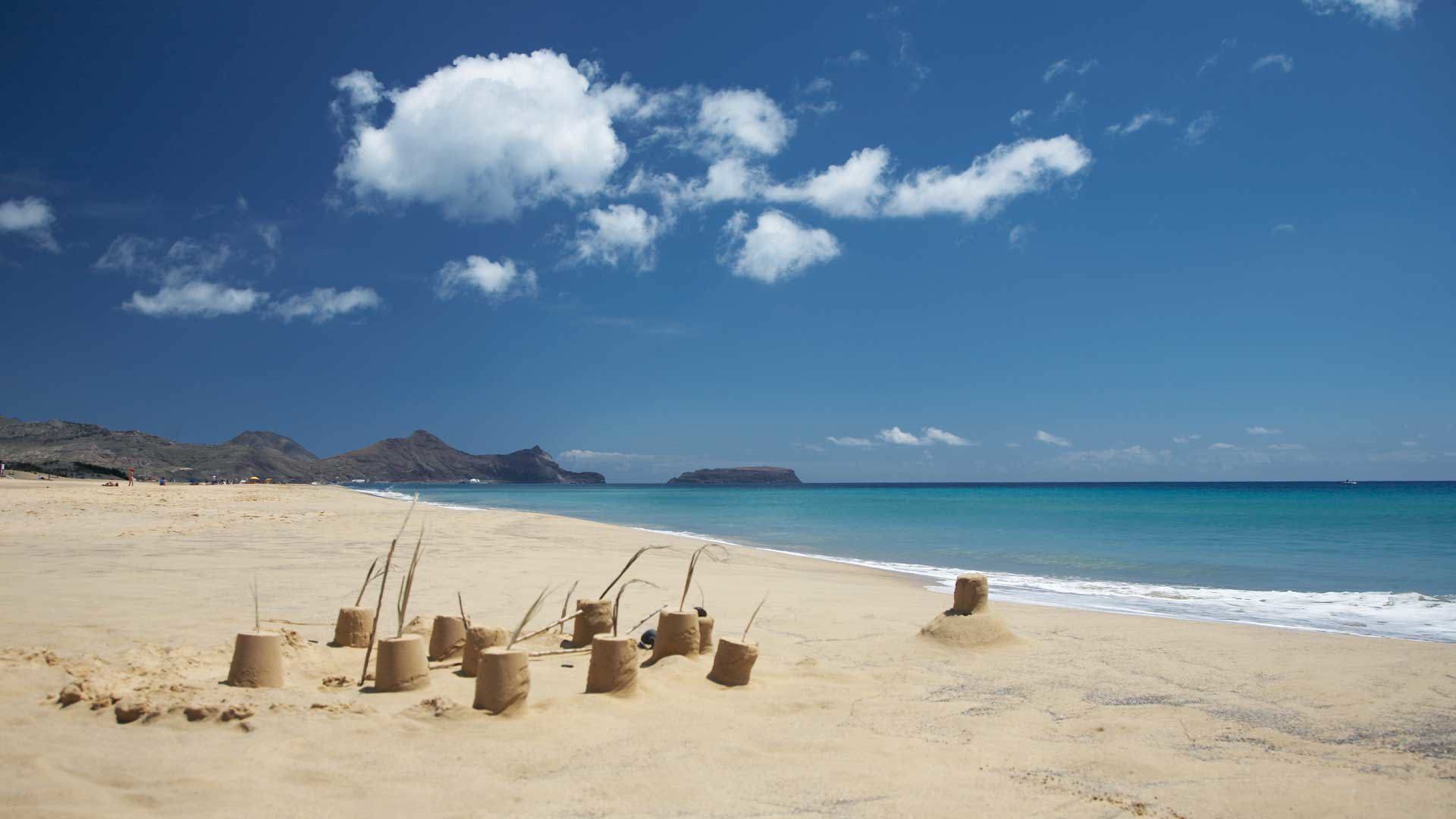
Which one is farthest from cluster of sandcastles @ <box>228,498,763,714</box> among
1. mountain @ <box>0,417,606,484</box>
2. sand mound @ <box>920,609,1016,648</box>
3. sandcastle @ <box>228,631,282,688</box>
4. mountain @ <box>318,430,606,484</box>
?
mountain @ <box>318,430,606,484</box>

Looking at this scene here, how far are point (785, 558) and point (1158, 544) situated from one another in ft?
32.6

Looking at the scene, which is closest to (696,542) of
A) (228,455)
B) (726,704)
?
(726,704)

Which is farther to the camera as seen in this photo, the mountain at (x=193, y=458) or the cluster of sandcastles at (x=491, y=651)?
the mountain at (x=193, y=458)

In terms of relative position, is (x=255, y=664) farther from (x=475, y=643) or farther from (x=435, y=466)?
(x=435, y=466)

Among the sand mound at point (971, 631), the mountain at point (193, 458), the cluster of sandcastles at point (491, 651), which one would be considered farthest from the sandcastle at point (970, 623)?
the mountain at point (193, 458)

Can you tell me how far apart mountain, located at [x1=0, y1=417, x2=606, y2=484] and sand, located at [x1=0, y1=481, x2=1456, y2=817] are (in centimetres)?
6449

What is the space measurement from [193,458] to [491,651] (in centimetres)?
9520

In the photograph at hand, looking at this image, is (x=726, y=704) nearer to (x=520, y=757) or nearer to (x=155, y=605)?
(x=520, y=757)

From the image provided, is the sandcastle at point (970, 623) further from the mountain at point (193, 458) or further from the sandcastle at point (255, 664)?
the mountain at point (193, 458)

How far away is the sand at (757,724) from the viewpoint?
114 inches

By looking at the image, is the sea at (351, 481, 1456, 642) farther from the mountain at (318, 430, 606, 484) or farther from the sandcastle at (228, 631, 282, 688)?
the mountain at (318, 430, 606, 484)

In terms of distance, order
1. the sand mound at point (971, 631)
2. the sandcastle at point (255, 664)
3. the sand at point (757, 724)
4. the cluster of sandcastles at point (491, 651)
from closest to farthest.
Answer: the sand at point (757, 724), the cluster of sandcastles at point (491, 651), the sandcastle at point (255, 664), the sand mound at point (971, 631)

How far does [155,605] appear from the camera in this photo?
6.25m

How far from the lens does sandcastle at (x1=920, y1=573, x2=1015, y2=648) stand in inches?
229
